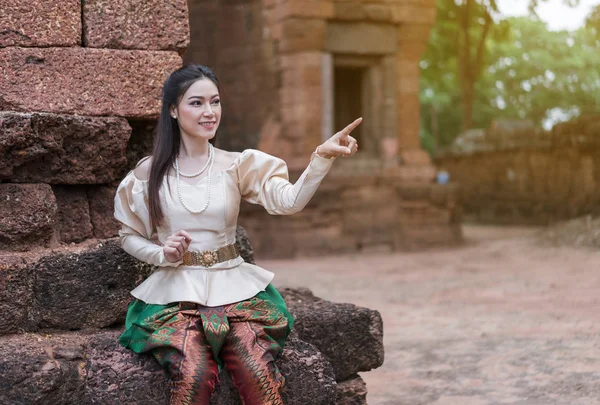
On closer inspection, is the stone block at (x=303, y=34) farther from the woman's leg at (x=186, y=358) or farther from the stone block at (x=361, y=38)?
the woman's leg at (x=186, y=358)

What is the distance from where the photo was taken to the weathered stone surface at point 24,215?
330 centimetres

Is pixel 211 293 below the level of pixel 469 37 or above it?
below

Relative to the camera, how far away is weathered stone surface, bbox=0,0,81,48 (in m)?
3.51

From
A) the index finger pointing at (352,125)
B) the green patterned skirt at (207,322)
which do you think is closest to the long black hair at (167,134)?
the green patterned skirt at (207,322)

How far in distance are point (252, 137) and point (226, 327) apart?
1085 cm

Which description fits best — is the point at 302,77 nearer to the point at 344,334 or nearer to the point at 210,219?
the point at 344,334

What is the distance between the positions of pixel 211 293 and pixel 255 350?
0.28m

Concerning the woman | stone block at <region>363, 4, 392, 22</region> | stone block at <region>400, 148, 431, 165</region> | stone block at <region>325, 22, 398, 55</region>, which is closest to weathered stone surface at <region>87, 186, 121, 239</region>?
the woman

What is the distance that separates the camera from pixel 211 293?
3.06 metres

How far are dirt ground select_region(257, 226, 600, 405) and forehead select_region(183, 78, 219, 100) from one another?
6.38 feet

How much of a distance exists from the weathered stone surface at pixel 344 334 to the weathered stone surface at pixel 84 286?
773mm

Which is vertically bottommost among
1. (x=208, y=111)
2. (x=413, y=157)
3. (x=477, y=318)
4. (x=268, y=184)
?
(x=477, y=318)

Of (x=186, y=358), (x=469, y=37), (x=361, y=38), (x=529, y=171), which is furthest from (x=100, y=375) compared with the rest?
(x=469, y=37)

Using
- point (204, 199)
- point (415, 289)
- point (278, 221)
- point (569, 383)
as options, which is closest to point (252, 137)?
point (278, 221)
